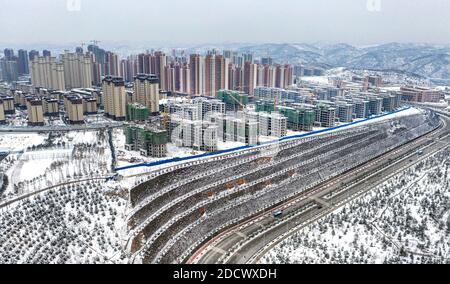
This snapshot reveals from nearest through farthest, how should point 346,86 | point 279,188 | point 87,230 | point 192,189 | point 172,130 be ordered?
1. point 87,230
2. point 192,189
3. point 279,188
4. point 172,130
5. point 346,86

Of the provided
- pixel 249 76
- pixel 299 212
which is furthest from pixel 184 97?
pixel 299 212

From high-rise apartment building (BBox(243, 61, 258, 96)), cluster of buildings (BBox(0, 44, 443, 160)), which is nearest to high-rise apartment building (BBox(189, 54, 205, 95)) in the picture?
cluster of buildings (BBox(0, 44, 443, 160))

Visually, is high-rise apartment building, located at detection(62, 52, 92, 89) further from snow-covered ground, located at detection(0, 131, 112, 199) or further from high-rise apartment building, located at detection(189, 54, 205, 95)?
snow-covered ground, located at detection(0, 131, 112, 199)

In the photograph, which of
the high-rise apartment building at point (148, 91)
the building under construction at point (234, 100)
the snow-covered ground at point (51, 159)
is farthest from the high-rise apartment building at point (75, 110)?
the building under construction at point (234, 100)

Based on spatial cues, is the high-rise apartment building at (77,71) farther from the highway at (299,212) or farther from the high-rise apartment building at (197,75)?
the highway at (299,212)

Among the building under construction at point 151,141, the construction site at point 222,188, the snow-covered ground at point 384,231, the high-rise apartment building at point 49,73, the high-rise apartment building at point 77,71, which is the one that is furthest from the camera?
the high-rise apartment building at point 77,71
